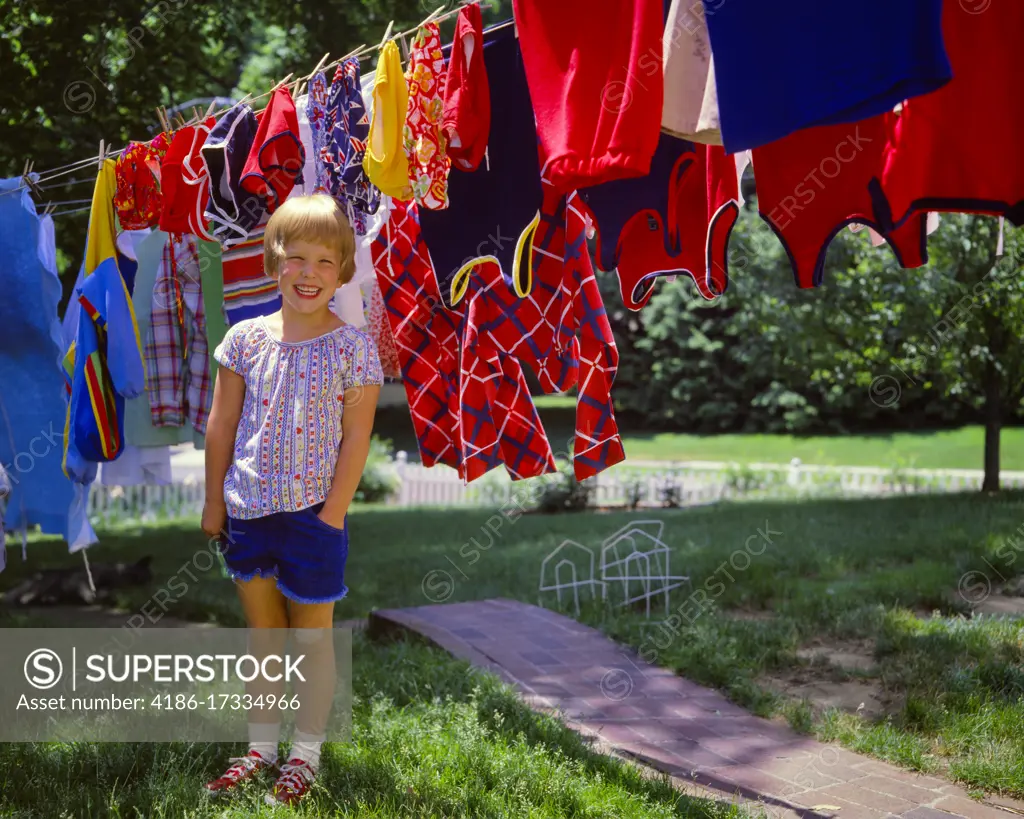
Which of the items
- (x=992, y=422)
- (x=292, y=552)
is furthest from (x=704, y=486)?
(x=292, y=552)

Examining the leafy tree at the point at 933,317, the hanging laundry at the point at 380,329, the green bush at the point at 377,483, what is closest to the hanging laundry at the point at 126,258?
the hanging laundry at the point at 380,329

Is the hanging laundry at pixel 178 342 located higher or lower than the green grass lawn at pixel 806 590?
higher

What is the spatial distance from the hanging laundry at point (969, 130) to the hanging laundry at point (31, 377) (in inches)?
136

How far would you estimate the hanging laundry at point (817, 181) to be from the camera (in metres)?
3.03

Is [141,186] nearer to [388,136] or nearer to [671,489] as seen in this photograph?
[388,136]

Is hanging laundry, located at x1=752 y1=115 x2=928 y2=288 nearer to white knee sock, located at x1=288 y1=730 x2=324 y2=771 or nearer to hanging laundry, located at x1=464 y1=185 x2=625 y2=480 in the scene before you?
hanging laundry, located at x1=464 y1=185 x2=625 y2=480

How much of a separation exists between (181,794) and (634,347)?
24127 millimetres

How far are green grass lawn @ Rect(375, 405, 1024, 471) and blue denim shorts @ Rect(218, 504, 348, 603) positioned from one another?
53.5 ft

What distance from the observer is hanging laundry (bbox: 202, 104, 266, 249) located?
12.3 feet

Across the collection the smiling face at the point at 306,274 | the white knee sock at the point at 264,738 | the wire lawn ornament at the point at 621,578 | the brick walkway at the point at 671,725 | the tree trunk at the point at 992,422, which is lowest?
the brick walkway at the point at 671,725

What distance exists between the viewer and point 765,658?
518cm

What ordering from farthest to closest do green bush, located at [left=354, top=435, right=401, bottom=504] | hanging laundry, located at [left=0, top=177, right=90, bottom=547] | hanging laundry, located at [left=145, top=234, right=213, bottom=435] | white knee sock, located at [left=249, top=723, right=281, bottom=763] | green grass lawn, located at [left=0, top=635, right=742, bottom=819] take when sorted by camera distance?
1. green bush, located at [left=354, top=435, right=401, bottom=504]
2. hanging laundry, located at [left=145, top=234, right=213, bottom=435]
3. hanging laundry, located at [left=0, top=177, right=90, bottom=547]
4. white knee sock, located at [left=249, top=723, right=281, bottom=763]
5. green grass lawn, located at [left=0, top=635, right=742, bottom=819]

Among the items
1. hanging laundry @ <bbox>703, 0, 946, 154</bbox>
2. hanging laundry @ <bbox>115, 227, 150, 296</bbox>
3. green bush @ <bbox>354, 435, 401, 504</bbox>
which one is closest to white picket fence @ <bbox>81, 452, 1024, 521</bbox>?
green bush @ <bbox>354, 435, 401, 504</bbox>

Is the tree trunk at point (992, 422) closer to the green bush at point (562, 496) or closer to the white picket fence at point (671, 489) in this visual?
the white picket fence at point (671, 489)
